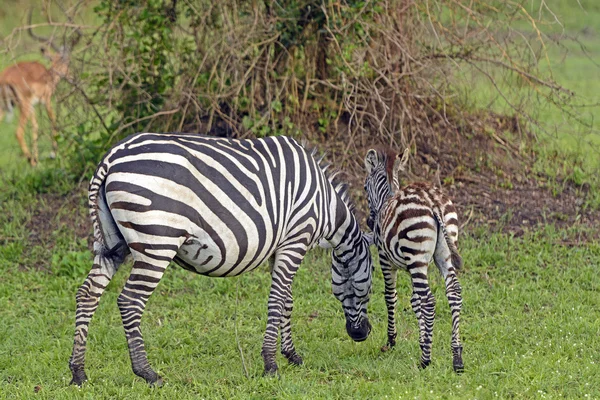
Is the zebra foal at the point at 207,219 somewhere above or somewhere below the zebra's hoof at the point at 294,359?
above

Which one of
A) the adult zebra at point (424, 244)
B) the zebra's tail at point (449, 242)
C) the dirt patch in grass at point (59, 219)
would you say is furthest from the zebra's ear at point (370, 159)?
the dirt patch in grass at point (59, 219)

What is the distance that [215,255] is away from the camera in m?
5.29

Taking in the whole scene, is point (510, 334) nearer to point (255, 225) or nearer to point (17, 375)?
point (255, 225)

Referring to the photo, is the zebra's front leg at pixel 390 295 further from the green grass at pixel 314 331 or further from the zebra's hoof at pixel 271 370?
the zebra's hoof at pixel 271 370

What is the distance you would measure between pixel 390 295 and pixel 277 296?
38.1 inches

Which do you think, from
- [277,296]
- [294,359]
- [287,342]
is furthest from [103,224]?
[294,359]

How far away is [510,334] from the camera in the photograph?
6250 millimetres

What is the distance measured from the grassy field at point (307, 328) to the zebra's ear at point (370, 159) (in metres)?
1.32

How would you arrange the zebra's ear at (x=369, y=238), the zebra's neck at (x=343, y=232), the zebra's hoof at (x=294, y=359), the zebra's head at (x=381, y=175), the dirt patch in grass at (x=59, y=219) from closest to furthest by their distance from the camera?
1. the zebra's hoof at (x=294, y=359)
2. the zebra's neck at (x=343, y=232)
3. the zebra's ear at (x=369, y=238)
4. the zebra's head at (x=381, y=175)
5. the dirt patch in grass at (x=59, y=219)

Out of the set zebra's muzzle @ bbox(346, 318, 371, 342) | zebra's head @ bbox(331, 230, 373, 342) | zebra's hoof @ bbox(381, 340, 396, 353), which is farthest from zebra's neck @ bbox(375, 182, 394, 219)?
zebra's hoof @ bbox(381, 340, 396, 353)

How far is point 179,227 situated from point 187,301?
2.42 meters

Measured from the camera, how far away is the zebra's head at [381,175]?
6.33m

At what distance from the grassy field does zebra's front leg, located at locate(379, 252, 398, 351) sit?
119mm

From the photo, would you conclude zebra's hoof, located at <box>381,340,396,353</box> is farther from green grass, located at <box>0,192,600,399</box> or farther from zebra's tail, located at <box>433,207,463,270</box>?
zebra's tail, located at <box>433,207,463,270</box>
